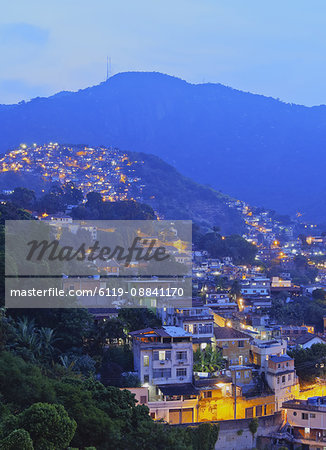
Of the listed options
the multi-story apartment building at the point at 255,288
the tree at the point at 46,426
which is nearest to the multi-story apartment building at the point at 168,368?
the tree at the point at 46,426

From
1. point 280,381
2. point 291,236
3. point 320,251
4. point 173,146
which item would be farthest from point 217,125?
point 280,381

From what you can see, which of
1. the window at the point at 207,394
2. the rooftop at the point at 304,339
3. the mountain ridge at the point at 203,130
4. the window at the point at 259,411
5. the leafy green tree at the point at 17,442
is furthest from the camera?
the mountain ridge at the point at 203,130

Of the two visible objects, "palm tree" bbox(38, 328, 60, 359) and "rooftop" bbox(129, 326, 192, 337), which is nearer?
"palm tree" bbox(38, 328, 60, 359)

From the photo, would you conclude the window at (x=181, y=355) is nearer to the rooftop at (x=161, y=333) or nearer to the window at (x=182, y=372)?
the window at (x=182, y=372)

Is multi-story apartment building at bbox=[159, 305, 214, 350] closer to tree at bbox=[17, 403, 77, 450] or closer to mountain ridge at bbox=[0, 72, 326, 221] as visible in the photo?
tree at bbox=[17, 403, 77, 450]

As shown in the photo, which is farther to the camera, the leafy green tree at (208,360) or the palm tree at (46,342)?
the leafy green tree at (208,360)

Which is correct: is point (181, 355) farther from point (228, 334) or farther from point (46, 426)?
point (46, 426)

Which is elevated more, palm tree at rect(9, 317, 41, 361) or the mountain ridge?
the mountain ridge

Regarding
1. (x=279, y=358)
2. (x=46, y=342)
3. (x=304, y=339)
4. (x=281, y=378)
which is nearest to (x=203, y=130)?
(x=304, y=339)

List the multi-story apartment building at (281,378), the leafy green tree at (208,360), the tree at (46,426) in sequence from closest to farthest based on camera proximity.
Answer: the tree at (46,426)
the multi-story apartment building at (281,378)
the leafy green tree at (208,360)

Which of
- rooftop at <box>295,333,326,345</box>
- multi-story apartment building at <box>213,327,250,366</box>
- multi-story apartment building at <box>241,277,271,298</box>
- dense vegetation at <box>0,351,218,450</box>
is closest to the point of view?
dense vegetation at <box>0,351,218,450</box>

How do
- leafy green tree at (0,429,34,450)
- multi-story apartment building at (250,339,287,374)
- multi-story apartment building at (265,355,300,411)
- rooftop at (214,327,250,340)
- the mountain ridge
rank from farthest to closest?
1. the mountain ridge
2. rooftop at (214,327,250,340)
3. multi-story apartment building at (250,339,287,374)
4. multi-story apartment building at (265,355,300,411)
5. leafy green tree at (0,429,34,450)

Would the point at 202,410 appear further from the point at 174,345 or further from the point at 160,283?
the point at 160,283

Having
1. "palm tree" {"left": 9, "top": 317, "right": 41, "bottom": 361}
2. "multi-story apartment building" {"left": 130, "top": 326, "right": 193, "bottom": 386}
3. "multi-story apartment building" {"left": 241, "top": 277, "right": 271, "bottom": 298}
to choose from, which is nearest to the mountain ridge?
"multi-story apartment building" {"left": 241, "top": 277, "right": 271, "bottom": 298}
